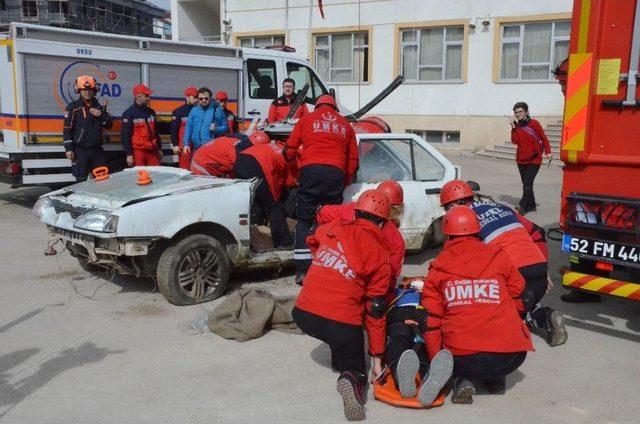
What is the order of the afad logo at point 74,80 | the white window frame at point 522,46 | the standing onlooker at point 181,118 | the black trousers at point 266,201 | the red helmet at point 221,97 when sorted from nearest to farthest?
the black trousers at point 266,201
the afad logo at point 74,80
the standing onlooker at point 181,118
the red helmet at point 221,97
the white window frame at point 522,46

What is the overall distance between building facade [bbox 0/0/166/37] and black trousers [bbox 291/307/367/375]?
38058 millimetres

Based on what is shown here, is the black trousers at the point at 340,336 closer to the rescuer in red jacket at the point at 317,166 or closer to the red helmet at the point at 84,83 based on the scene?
the rescuer in red jacket at the point at 317,166

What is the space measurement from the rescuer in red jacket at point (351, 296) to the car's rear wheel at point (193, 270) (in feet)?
5.85

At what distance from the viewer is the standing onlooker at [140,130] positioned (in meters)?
9.17

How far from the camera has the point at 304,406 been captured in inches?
149

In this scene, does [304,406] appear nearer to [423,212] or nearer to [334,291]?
[334,291]

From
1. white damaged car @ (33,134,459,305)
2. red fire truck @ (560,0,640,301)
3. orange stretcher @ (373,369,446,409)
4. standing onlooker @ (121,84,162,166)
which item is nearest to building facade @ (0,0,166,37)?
standing onlooker @ (121,84,162,166)

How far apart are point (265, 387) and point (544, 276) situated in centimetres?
217

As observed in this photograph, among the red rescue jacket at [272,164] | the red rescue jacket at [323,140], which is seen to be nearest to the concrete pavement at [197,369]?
the red rescue jacket at [272,164]

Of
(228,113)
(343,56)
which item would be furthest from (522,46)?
(228,113)

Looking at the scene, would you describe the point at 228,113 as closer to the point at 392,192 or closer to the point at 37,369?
the point at 392,192

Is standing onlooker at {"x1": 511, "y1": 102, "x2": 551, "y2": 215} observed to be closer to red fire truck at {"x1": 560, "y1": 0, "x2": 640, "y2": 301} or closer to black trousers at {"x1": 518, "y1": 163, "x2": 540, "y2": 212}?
black trousers at {"x1": 518, "y1": 163, "x2": 540, "y2": 212}

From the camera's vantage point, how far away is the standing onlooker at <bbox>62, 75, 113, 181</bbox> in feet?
28.6

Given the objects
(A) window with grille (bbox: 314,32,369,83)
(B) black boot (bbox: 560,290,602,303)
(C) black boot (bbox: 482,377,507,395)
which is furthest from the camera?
(A) window with grille (bbox: 314,32,369,83)
